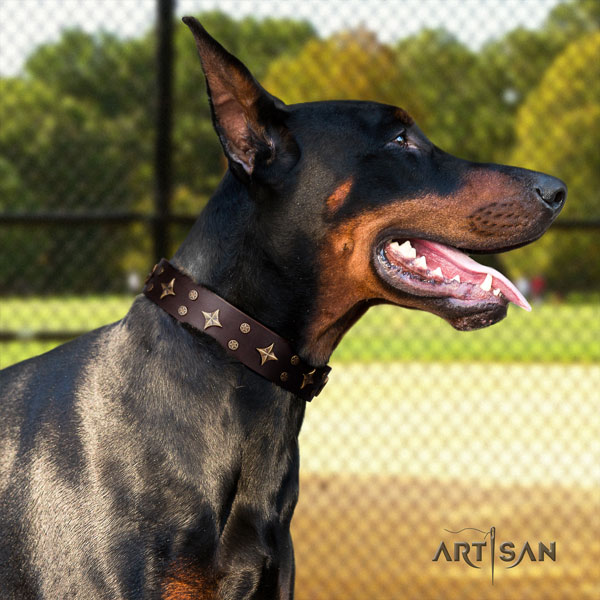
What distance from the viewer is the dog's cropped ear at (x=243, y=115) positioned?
195cm

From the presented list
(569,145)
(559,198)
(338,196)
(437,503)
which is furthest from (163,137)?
(569,145)

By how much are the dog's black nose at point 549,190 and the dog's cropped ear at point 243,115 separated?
666mm

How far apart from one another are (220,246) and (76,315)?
288cm

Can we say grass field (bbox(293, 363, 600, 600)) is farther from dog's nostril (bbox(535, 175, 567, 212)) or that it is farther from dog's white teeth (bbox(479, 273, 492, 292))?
dog's nostril (bbox(535, 175, 567, 212))

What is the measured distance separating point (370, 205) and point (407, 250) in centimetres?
17

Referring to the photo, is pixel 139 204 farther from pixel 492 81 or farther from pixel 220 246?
pixel 492 81

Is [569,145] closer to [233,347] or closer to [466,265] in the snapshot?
[466,265]

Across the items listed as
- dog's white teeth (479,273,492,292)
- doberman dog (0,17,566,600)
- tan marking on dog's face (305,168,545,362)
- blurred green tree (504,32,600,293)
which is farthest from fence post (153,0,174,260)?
blurred green tree (504,32,600,293)

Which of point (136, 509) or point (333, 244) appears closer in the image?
point (136, 509)

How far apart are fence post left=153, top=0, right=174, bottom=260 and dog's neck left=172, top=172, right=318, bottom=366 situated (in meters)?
1.77

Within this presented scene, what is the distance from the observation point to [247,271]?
6.56ft

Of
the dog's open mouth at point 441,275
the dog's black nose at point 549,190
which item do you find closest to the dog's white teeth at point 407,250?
the dog's open mouth at point 441,275

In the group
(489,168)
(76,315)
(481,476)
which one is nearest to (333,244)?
(489,168)

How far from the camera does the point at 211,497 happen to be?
1.86m
